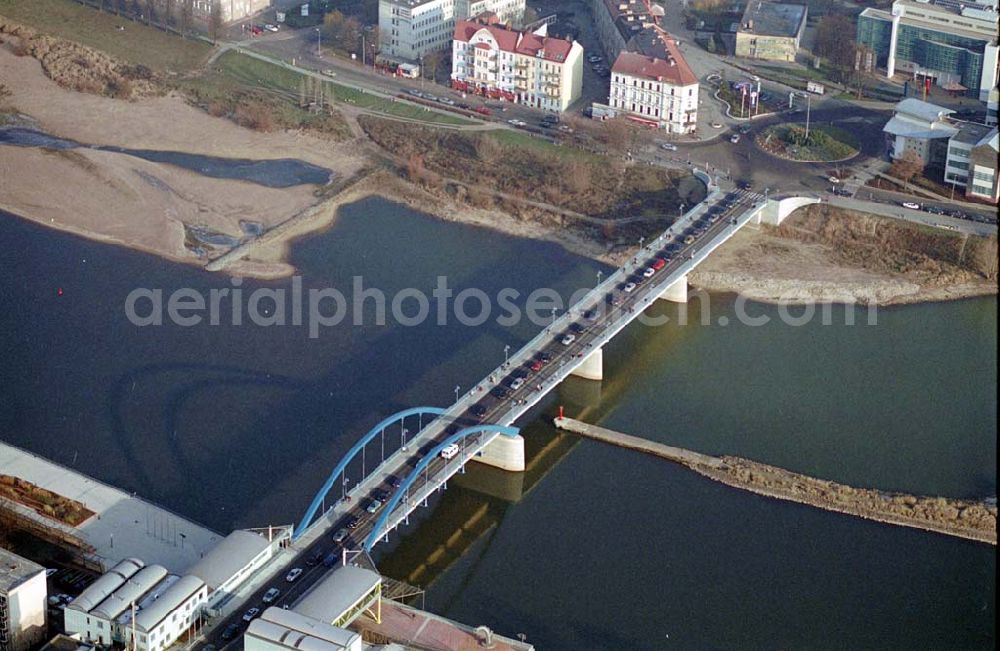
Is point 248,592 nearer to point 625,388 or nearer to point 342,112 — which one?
point 625,388

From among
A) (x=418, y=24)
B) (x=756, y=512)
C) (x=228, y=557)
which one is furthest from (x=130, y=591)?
(x=418, y=24)

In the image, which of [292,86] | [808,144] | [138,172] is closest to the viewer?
[138,172]

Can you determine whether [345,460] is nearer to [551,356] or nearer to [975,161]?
[551,356]

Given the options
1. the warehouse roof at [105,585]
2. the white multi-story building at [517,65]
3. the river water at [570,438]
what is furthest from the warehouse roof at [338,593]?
the white multi-story building at [517,65]

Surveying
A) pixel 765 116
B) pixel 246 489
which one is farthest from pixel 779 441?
pixel 765 116

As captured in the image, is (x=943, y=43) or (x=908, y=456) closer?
(x=908, y=456)

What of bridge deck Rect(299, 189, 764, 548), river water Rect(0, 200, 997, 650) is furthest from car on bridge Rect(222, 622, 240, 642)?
river water Rect(0, 200, 997, 650)

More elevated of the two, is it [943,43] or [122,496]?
[943,43]
